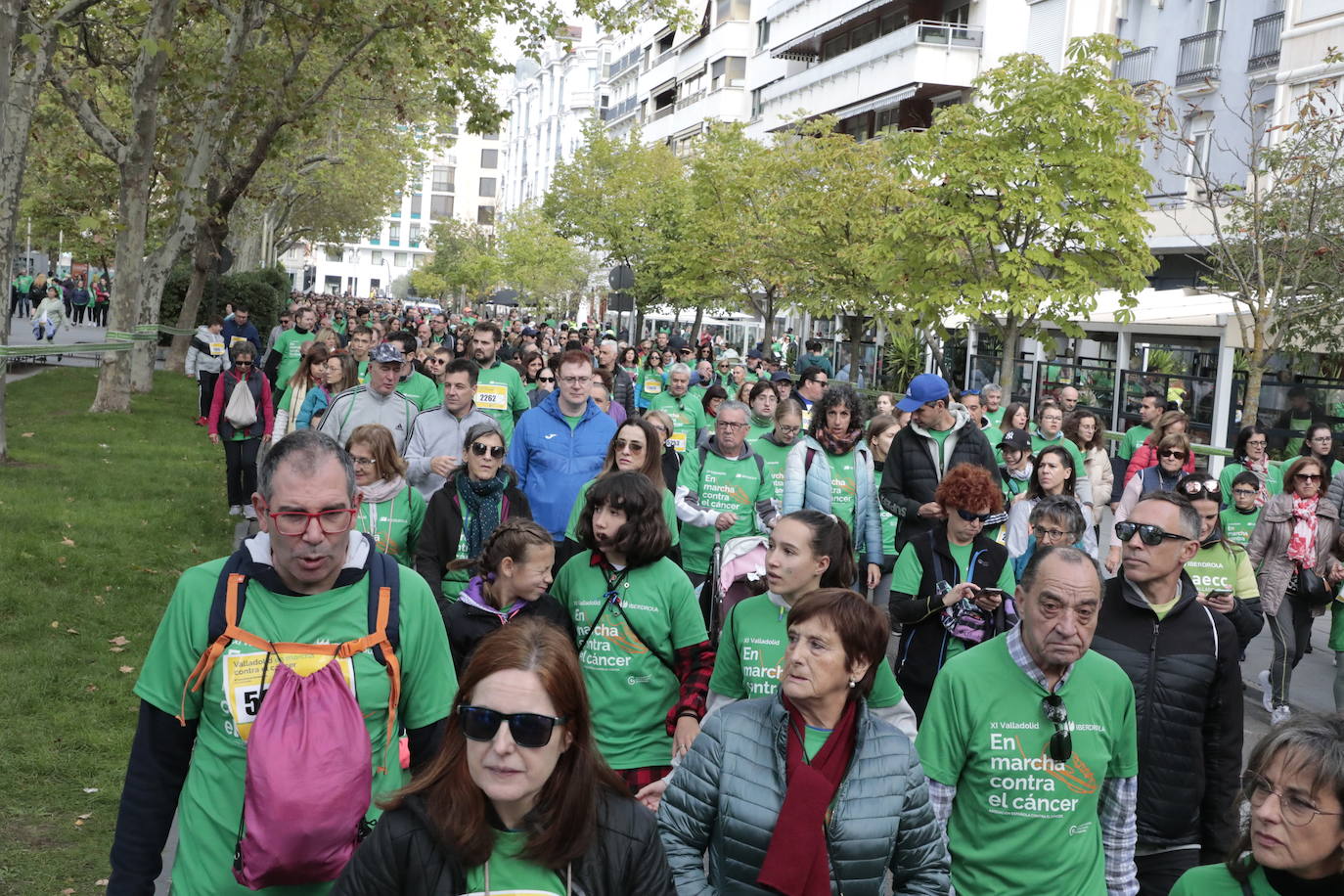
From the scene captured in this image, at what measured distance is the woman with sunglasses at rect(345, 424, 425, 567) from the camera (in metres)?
6.94

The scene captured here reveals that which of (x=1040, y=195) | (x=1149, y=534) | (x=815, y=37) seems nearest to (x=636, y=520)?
(x=1149, y=534)

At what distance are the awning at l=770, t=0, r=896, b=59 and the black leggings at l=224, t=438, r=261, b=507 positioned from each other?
120ft

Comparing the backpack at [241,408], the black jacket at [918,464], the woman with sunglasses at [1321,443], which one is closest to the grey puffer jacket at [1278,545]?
the woman with sunglasses at [1321,443]

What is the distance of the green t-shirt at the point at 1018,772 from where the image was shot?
13.4 ft

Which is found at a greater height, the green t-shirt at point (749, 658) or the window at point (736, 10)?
the window at point (736, 10)

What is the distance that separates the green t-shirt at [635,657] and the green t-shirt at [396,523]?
5.77 ft

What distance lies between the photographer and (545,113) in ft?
449

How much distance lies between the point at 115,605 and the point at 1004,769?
25.6ft

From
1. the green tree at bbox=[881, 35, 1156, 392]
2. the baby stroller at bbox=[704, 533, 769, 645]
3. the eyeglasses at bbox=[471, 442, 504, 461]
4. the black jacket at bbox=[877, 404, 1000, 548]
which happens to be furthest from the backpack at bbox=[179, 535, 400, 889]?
the green tree at bbox=[881, 35, 1156, 392]

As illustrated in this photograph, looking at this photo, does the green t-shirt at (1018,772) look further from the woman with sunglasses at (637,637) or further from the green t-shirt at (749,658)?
the woman with sunglasses at (637,637)

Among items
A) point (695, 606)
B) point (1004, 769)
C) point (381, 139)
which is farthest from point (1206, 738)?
point (381, 139)

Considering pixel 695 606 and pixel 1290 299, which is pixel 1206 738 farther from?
pixel 1290 299

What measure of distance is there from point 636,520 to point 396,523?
6.30 ft

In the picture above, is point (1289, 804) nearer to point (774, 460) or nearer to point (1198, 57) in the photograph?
point (774, 460)
